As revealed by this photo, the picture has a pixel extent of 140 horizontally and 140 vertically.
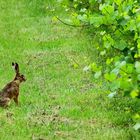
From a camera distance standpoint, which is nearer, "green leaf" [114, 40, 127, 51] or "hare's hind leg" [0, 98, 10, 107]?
"green leaf" [114, 40, 127, 51]

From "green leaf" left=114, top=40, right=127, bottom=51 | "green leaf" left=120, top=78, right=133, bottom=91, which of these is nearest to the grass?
"green leaf" left=114, top=40, right=127, bottom=51

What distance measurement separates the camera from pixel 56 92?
10.4 m

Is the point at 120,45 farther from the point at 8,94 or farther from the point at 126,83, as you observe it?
the point at 8,94

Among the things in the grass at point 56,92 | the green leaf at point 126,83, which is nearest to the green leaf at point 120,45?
the grass at point 56,92

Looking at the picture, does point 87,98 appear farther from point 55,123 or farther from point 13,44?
point 13,44

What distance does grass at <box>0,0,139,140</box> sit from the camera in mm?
8289

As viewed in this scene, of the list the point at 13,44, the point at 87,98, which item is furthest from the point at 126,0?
the point at 13,44

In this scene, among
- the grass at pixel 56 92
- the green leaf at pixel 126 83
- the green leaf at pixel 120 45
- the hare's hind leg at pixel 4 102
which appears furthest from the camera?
the hare's hind leg at pixel 4 102

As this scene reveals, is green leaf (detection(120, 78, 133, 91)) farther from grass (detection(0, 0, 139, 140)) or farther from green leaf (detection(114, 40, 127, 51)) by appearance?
grass (detection(0, 0, 139, 140))

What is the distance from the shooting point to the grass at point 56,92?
326 inches

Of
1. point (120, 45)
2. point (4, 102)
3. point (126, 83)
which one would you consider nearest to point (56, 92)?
point (4, 102)

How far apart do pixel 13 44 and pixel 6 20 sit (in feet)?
12.4

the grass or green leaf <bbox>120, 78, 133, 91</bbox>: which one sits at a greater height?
green leaf <bbox>120, 78, 133, 91</bbox>

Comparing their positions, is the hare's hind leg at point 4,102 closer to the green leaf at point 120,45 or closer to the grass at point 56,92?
the grass at point 56,92
